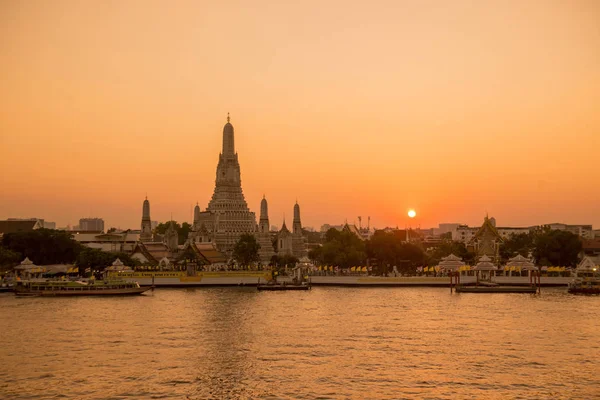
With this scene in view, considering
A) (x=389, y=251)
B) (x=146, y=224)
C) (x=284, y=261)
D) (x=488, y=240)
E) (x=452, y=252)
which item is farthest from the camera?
(x=146, y=224)

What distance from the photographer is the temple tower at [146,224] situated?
128 metres

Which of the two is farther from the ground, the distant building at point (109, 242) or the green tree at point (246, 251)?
the distant building at point (109, 242)

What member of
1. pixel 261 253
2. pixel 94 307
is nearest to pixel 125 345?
pixel 94 307

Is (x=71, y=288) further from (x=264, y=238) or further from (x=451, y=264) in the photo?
(x=264, y=238)

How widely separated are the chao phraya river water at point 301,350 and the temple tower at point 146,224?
224 ft

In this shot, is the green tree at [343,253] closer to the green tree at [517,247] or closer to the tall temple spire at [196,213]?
the green tree at [517,247]

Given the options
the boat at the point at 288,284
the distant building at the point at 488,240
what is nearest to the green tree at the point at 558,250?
the distant building at the point at 488,240

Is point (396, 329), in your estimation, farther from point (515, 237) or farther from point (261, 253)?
point (515, 237)

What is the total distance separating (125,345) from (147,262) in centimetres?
5906

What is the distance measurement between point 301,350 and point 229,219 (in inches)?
3463

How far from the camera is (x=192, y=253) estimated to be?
96.1 metres

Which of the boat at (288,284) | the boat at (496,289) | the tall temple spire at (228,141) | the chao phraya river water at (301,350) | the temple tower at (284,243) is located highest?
the tall temple spire at (228,141)

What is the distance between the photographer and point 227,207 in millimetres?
125125

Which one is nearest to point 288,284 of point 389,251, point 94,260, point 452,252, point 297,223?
point 389,251
